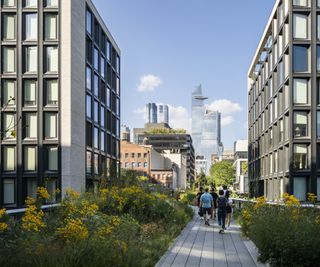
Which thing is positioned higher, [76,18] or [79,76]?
[76,18]

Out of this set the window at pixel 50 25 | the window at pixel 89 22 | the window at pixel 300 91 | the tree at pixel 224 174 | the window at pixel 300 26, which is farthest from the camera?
the tree at pixel 224 174

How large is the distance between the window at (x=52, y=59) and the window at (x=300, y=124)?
21.3 m

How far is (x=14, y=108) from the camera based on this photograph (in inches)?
1804

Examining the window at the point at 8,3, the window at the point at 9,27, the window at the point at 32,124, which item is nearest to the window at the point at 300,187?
the window at the point at 32,124

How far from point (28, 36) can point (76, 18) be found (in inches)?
179

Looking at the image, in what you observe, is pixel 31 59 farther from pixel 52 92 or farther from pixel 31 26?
pixel 52 92

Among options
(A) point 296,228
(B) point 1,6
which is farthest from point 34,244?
(B) point 1,6

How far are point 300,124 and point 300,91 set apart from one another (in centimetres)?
286

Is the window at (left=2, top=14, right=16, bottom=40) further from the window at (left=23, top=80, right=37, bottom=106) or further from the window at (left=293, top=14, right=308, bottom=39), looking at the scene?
the window at (left=293, top=14, right=308, bottom=39)

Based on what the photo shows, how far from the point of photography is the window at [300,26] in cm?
4607

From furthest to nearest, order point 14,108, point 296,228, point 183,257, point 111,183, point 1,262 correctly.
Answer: point 14,108
point 111,183
point 183,257
point 296,228
point 1,262

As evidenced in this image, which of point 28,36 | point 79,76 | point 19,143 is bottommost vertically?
point 19,143

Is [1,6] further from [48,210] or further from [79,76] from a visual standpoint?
Answer: [48,210]

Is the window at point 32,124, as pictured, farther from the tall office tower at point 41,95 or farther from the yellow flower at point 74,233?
the yellow flower at point 74,233
